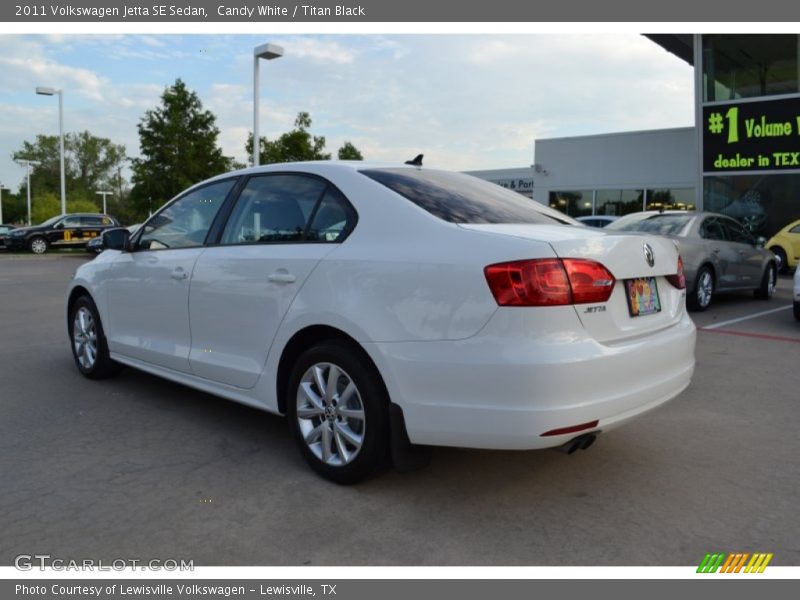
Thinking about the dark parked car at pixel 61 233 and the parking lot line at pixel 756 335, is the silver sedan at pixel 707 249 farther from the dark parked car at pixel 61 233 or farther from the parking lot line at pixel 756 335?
the dark parked car at pixel 61 233

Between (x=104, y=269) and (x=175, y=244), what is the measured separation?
42.5 inches

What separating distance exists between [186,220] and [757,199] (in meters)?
18.3

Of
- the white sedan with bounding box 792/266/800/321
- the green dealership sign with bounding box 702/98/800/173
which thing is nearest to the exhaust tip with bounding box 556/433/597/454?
the white sedan with bounding box 792/266/800/321

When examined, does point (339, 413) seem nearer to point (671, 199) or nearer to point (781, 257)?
point (781, 257)

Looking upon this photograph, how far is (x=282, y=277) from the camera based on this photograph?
149 inches

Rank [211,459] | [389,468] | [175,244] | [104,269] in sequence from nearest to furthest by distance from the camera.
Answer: [389,468] < [211,459] < [175,244] < [104,269]

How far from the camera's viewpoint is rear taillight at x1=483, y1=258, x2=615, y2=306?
296 centimetres

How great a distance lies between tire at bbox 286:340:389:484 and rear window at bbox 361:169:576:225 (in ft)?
2.78

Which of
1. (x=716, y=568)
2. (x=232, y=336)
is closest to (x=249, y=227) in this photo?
(x=232, y=336)

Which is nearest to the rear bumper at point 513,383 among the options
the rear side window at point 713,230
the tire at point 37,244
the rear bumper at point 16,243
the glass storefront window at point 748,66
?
the rear side window at point 713,230

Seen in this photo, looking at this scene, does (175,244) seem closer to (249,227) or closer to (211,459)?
(249,227)

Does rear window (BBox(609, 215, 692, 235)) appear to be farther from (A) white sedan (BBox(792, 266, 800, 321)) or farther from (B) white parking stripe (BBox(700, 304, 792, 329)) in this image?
(A) white sedan (BBox(792, 266, 800, 321))

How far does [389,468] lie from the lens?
355 cm

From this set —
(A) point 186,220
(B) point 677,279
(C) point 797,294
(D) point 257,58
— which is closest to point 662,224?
(C) point 797,294
